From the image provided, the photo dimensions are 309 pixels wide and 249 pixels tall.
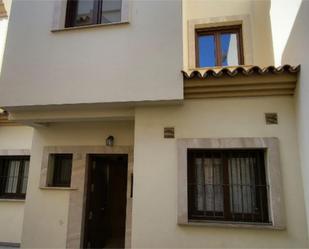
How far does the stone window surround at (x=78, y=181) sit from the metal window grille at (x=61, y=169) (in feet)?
0.88

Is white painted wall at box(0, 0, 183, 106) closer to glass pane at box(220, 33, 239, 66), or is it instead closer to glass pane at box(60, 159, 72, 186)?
glass pane at box(60, 159, 72, 186)

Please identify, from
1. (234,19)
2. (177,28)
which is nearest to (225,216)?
(177,28)

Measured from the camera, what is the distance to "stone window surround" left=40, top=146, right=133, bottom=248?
5672 millimetres

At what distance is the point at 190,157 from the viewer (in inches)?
181

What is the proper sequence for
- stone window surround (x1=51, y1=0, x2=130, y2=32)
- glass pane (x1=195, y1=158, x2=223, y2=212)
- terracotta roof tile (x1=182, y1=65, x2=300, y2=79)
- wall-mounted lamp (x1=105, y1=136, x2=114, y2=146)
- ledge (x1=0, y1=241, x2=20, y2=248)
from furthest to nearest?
ledge (x1=0, y1=241, x2=20, y2=248) < wall-mounted lamp (x1=105, y1=136, x2=114, y2=146) < stone window surround (x1=51, y1=0, x2=130, y2=32) < glass pane (x1=195, y1=158, x2=223, y2=212) < terracotta roof tile (x1=182, y1=65, x2=300, y2=79)

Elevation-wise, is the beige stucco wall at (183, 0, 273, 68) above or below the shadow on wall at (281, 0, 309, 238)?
above

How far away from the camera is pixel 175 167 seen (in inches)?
171

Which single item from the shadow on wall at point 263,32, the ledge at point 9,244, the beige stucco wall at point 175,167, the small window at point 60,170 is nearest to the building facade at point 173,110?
the beige stucco wall at point 175,167

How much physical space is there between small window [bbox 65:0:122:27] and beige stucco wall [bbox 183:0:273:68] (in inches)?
73.0

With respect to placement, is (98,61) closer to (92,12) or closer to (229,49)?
(92,12)

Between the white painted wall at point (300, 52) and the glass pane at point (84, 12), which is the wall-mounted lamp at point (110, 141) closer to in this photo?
the glass pane at point (84, 12)

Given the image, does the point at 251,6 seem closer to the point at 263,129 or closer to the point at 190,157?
the point at 263,129

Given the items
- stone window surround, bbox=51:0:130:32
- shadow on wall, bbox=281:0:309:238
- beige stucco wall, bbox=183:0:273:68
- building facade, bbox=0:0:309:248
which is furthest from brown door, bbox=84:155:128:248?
shadow on wall, bbox=281:0:309:238

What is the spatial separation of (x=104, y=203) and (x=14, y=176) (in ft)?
10.6
